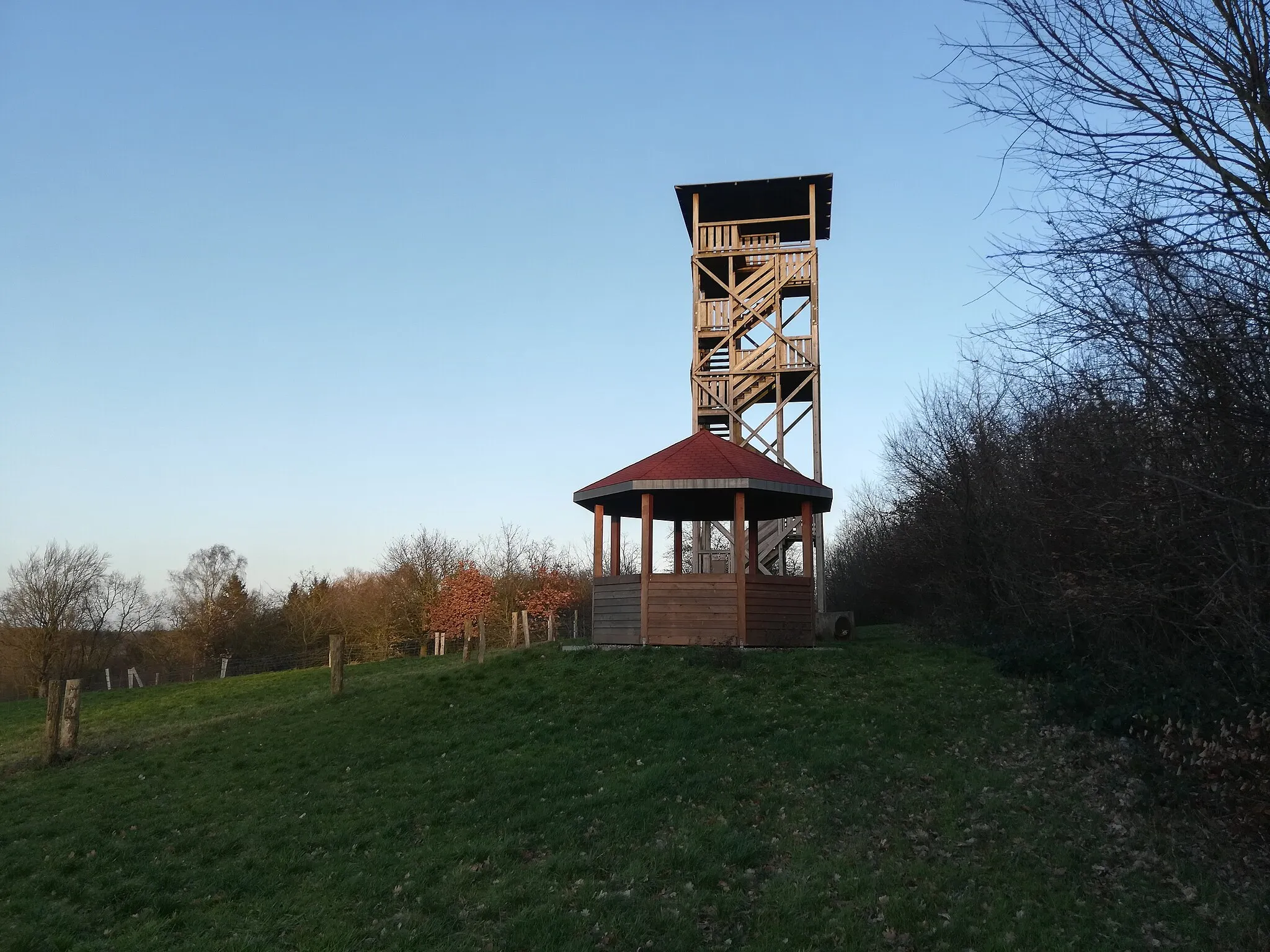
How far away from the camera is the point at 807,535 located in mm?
18656

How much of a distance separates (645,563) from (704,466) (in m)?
2.22

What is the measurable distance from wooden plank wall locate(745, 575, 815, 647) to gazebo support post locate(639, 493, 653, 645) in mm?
1900

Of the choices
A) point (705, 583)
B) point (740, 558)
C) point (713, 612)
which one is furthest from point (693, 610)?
point (740, 558)

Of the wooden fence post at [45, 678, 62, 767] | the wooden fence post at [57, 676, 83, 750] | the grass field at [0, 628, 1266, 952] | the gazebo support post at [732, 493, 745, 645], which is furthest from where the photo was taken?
the gazebo support post at [732, 493, 745, 645]

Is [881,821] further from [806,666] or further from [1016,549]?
[1016,549]

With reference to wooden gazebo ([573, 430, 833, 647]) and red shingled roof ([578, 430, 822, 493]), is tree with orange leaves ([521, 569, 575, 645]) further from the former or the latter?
wooden gazebo ([573, 430, 833, 647])

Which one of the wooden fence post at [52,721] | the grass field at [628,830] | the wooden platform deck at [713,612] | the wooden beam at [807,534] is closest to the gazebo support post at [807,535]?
the wooden beam at [807,534]

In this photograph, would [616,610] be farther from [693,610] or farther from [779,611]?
[779,611]

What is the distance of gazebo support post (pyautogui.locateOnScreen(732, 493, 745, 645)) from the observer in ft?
55.1

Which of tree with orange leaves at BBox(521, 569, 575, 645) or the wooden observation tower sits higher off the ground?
the wooden observation tower

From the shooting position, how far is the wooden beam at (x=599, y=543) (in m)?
18.5

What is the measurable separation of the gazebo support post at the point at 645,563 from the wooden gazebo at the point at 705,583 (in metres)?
0.02

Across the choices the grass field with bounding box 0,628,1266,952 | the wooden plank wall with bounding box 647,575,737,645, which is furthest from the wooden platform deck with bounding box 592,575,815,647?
the grass field with bounding box 0,628,1266,952

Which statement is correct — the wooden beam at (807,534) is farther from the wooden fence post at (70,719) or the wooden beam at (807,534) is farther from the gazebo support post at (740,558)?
the wooden fence post at (70,719)
